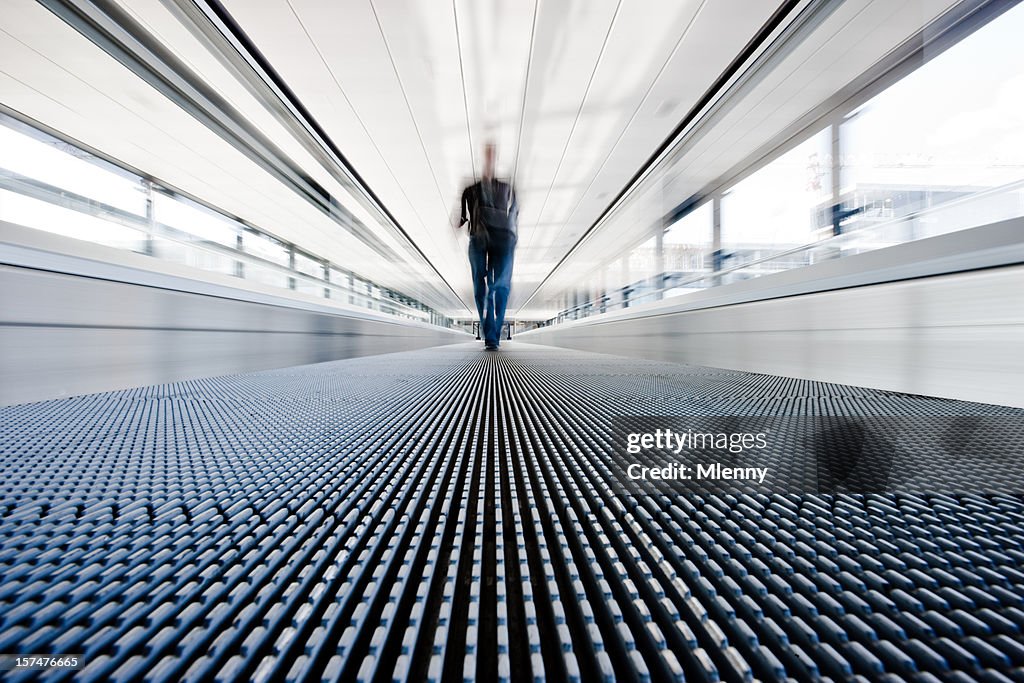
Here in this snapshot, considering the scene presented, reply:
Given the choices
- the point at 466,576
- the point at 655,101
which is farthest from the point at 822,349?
the point at 655,101

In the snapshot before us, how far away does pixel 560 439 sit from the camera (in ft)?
4.07

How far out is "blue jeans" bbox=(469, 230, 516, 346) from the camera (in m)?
4.94

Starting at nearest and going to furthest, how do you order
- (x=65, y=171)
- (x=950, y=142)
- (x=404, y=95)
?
(x=950, y=142) < (x=404, y=95) < (x=65, y=171)

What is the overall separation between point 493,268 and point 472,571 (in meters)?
5.14

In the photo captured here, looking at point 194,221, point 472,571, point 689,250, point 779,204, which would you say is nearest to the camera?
→ point 472,571

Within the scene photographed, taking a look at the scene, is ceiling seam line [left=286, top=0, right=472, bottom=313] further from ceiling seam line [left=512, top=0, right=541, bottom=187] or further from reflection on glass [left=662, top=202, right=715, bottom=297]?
reflection on glass [left=662, top=202, right=715, bottom=297]

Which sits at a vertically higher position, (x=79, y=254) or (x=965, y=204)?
(x=965, y=204)

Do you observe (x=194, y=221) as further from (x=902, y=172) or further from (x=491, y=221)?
(x=902, y=172)

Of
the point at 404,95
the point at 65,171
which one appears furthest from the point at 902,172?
the point at 65,171

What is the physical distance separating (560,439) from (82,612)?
1041mm

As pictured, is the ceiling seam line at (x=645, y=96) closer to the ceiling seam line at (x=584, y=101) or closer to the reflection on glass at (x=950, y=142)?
the ceiling seam line at (x=584, y=101)

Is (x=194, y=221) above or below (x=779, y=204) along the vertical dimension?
above

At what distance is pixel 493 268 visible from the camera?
5.50 metres

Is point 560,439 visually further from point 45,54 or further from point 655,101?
point 45,54
